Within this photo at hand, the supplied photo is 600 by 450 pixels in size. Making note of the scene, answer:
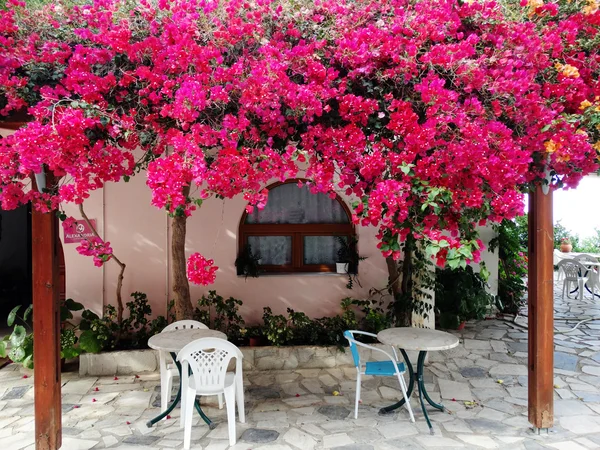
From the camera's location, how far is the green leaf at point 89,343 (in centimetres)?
552

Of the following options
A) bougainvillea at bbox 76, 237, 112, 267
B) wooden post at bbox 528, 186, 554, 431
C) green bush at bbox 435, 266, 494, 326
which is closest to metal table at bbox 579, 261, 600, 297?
green bush at bbox 435, 266, 494, 326

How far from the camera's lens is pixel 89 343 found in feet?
18.2

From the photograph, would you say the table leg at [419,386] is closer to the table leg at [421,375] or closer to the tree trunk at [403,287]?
the table leg at [421,375]

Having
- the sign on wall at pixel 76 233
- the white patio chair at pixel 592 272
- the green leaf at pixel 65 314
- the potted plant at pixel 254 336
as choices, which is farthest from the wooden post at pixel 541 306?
the white patio chair at pixel 592 272

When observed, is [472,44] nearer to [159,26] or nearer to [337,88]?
[337,88]

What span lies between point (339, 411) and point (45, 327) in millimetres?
2717

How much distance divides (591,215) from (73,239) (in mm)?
13847

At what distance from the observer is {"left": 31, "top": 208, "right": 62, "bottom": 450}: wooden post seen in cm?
356

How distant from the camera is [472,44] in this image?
3314 millimetres

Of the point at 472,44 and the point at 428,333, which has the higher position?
the point at 472,44

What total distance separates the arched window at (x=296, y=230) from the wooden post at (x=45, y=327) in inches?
130

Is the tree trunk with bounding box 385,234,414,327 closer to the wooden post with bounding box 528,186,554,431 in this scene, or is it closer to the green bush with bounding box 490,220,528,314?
the wooden post with bounding box 528,186,554,431

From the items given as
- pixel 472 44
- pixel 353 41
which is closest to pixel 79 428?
pixel 353 41

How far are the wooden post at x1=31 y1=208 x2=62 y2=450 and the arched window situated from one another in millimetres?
3311
